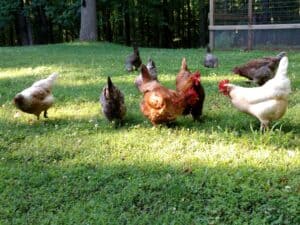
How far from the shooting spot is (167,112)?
5.57 m

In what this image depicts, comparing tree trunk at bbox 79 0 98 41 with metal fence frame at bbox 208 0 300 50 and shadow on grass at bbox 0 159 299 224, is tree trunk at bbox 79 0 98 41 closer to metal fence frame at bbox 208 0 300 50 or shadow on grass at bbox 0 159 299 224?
metal fence frame at bbox 208 0 300 50

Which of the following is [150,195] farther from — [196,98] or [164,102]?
[196,98]

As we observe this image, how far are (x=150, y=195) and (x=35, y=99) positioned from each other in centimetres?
270

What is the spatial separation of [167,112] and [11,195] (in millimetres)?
2104

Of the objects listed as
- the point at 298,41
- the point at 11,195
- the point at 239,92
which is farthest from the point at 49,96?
the point at 298,41

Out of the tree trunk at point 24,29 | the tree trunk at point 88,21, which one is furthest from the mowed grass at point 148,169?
the tree trunk at point 24,29

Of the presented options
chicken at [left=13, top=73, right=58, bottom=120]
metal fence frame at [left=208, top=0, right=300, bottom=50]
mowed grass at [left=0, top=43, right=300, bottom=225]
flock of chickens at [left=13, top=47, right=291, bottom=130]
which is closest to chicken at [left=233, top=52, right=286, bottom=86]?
mowed grass at [left=0, top=43, right=300, bottom=225]

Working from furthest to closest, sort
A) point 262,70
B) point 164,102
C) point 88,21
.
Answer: point 88,21 < point 262,70 < point 164,102

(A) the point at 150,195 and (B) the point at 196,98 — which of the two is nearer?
(A) the point at 150,195

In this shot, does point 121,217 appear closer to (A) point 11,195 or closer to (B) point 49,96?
(A) point 11,195

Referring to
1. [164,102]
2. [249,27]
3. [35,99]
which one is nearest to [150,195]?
[164,102]

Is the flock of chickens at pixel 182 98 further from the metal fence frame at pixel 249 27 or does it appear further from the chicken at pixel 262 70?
the metal fence frame at pixel 249 27

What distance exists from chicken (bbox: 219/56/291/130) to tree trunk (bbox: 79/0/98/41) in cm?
1670

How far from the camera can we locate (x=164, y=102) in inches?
217
